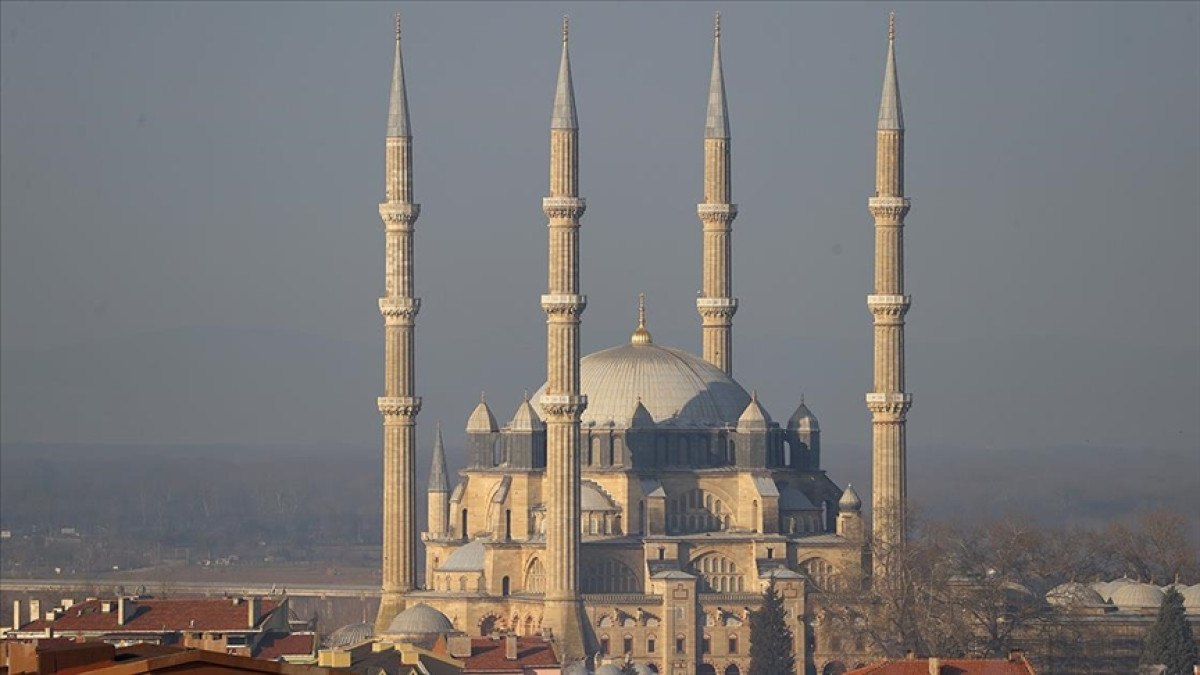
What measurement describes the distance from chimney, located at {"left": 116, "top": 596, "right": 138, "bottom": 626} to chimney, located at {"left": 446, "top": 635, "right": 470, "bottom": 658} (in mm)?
7710

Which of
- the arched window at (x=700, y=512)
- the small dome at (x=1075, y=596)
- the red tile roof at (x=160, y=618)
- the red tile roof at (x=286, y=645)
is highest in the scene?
the arched window at (x=700, y=512)

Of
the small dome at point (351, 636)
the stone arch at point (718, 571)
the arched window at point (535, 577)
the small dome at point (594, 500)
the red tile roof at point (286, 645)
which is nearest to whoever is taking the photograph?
the red tile roof at point (286, 645)

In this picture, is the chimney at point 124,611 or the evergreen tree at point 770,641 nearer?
the chimney at point 124,611

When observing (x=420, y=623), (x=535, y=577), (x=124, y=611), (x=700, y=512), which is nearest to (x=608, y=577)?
(x=535, y=577)

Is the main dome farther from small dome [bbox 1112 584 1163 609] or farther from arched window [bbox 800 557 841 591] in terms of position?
small dome [bbox 1112 584 1163 609]

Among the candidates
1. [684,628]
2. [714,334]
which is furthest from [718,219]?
[684,628]

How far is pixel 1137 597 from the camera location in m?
85.7

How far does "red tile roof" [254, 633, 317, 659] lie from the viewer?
6619cm

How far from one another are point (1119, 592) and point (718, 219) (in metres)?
11.6

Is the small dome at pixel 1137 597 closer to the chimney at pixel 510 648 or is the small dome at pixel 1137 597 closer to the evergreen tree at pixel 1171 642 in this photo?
the evergreen tree at pixel 1171 642

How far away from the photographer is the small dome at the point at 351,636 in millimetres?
75500

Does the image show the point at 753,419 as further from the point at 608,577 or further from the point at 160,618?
the point at 160,618

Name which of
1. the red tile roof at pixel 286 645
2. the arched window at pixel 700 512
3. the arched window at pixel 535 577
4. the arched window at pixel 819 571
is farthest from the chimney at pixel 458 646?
the arched window at pixel 700 512

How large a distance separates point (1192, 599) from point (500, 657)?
17.2 metres
